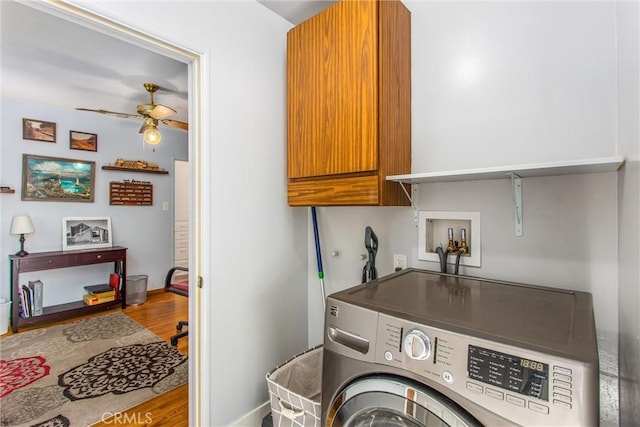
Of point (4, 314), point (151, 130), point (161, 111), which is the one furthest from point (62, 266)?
point (161, 111)

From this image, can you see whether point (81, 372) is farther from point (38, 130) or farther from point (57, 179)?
point (38, 130)

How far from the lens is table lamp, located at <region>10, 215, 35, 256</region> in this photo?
3.09 meters

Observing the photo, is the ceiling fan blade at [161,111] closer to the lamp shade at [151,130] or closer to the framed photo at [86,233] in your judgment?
the lamp shade at [151,130]

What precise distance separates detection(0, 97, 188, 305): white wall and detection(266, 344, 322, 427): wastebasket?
3.50m

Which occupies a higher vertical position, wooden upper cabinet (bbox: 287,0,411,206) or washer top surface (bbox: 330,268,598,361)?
wooden upper cabinet (bbox: 287,0,411,206)

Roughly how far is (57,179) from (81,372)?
2.38 metres

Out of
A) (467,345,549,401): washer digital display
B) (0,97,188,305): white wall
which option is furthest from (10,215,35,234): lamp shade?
(467,345,549,401): washer digital display

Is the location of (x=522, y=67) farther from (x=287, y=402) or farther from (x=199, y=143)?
(x=287, y=402)

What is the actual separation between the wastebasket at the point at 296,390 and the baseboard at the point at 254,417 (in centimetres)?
24

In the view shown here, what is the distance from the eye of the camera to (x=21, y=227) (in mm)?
3098

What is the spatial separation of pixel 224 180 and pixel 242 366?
Result: 1002 mm

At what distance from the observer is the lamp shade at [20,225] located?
3082mm

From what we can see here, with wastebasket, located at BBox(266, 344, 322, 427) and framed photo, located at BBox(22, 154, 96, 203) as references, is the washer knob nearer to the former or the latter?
wastebasket, located at BBox(266, 344, 322, 427)

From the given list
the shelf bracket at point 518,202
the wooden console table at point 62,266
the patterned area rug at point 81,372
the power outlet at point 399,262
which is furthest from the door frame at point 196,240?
the wooden console table at point 62,266
